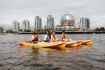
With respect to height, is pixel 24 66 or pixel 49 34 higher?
pixel 49 34

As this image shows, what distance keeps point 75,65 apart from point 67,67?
1.28 m

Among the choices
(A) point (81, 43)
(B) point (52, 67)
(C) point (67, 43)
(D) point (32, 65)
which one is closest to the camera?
(B) point (52, 67)

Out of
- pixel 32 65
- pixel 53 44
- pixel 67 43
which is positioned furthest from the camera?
pixel 67 43

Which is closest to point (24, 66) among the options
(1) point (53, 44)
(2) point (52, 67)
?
(2) point (52, 67)

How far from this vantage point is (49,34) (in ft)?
131

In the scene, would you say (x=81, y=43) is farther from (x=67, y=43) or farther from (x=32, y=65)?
(x=32, y=65)

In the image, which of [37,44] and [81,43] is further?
[81,43]

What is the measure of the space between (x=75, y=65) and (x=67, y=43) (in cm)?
1674

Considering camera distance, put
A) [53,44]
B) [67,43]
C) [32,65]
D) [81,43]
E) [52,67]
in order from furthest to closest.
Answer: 1. [81,43]
2. [67,43]
3. [53,44]
4. [32,65]
5. [52,67]

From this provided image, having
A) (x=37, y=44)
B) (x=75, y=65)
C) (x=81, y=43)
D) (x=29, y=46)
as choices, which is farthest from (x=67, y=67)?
(x=81, y=43)

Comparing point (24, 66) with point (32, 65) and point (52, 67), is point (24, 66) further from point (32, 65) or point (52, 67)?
point (52, 67)

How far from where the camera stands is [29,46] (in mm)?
41781

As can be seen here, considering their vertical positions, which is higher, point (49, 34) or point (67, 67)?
point (49, 34)

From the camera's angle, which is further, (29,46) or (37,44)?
(29,46)
